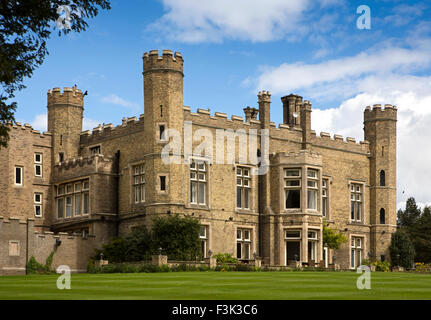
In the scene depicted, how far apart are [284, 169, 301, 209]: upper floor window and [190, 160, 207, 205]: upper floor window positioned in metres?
5.31

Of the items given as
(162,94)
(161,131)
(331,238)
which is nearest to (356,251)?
(331,238)

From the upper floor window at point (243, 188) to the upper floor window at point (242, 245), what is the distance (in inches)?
62.6

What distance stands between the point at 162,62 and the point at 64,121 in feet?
34.4

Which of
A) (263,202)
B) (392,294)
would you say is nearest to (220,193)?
(263,202)

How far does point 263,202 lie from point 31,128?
15620mm

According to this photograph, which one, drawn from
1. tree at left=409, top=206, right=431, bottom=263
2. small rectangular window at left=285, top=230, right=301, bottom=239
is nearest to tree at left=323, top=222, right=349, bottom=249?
small rectangular window at left=285, top=230, right=301, bottom=239

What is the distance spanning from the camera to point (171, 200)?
4081 centimetres

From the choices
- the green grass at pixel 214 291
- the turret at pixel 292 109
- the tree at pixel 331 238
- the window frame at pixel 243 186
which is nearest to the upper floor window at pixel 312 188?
the tree at pixel 331 238

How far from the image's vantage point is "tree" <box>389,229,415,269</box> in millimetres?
50438

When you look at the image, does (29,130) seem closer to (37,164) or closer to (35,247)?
(37,164)

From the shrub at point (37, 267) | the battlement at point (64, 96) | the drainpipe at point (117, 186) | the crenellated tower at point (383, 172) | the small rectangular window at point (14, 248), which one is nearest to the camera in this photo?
the small rectangular window at point (14, 248)

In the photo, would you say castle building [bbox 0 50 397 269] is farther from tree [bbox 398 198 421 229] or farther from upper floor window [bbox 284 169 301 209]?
tree [bbox 398 198 421 229]

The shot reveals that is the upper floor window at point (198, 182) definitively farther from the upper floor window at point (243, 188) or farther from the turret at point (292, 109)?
the turret at point (292, 109)

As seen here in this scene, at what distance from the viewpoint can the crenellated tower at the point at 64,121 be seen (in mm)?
48438
